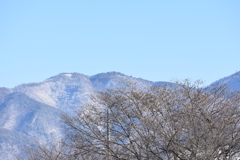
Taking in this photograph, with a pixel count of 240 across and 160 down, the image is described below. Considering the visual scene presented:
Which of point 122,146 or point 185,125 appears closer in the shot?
point 185,125

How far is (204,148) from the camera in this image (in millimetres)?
22562

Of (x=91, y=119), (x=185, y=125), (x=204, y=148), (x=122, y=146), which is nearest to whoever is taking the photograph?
(x=204, y=148)

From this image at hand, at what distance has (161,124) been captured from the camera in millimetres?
25250

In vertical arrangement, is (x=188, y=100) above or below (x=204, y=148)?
above

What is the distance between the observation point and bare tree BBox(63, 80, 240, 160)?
24.1 meters

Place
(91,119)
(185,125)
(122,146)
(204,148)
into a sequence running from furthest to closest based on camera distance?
(91,119)
(122,146)
(185,125)
(204,148)

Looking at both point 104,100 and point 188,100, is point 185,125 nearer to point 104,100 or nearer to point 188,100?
point 188,100

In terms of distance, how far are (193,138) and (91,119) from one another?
6.54 meters

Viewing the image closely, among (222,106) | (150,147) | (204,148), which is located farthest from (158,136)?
(222,106)

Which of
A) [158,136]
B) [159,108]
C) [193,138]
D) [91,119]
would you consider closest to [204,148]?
[193,138]

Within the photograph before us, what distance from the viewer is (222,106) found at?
27.5 meters

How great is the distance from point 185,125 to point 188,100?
3650 mm

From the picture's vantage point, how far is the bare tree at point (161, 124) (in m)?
24.1

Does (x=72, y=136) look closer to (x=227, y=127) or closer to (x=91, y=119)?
(x=91, y=119)
